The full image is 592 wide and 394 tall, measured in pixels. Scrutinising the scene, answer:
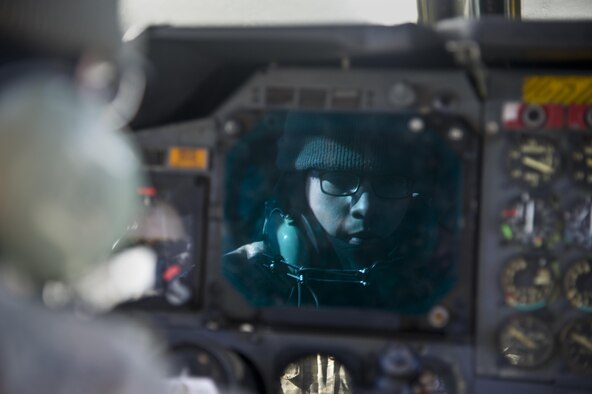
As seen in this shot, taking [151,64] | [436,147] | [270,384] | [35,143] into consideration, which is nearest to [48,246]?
[35,143]

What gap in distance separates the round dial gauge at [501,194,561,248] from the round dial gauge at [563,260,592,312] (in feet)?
0.36

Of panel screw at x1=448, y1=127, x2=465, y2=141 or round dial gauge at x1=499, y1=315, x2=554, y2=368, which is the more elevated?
panel screw at x1=448, y1=127, x2=465, y2=141

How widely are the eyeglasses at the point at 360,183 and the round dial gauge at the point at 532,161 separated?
367mm

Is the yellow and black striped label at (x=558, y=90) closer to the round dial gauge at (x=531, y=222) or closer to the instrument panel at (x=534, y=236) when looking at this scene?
the instrument panel at (x=534, y=236)

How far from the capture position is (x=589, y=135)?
2912 mm

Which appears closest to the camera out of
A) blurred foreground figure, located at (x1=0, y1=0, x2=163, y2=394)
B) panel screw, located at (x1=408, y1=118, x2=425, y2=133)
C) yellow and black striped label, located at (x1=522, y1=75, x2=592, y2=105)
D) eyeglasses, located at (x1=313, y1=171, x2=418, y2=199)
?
blurred foreground figure, located at (x1=0, y1=0, x2=163, y2=394)

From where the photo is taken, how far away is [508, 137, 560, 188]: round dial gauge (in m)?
2.93

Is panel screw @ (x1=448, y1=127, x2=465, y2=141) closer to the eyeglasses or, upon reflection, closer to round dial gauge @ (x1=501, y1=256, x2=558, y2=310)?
the eyeglasses

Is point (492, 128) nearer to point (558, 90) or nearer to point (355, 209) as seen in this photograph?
point (558, 90)

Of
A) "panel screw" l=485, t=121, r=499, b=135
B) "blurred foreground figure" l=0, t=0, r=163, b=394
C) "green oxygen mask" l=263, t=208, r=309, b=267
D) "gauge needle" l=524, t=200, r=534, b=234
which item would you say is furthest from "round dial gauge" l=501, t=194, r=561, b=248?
"blurred foreground figure" l=0, t=0, r=163, b=394

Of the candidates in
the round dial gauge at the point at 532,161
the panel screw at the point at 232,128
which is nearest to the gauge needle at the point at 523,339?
the round dial gauge at the point at 532,161

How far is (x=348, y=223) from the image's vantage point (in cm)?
322

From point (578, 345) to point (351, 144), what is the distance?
3.26 feet

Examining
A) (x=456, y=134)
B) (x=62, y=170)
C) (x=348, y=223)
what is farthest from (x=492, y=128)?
(x=62, y=170)
